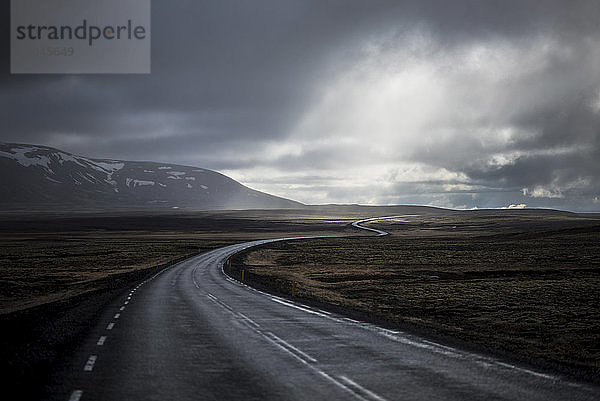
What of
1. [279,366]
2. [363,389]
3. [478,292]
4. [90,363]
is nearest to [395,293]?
[478,292]

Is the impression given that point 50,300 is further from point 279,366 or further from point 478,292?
point 478,292

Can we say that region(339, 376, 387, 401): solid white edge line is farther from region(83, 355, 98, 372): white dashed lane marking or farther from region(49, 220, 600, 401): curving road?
region(83, 355, 98, 372): white dashed lane marking

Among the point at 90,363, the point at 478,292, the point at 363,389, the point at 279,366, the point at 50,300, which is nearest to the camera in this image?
the point at 363,389

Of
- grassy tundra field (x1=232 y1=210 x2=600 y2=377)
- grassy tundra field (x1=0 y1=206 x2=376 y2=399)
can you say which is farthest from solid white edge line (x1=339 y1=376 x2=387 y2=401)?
grassy tundra field (x1=0 y1=206 x2=376 y2=399)

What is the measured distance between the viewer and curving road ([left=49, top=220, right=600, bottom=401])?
9.75 meters

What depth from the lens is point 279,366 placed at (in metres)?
11.9

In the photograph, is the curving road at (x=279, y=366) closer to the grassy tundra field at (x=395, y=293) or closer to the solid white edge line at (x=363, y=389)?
the solid white edge line at (x=363, y=389)

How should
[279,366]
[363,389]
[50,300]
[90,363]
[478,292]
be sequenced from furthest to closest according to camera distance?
[478,292], [50,300], [90,363], [279,366], [363,389]

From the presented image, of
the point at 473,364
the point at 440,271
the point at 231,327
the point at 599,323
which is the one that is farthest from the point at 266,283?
the point at 473,364

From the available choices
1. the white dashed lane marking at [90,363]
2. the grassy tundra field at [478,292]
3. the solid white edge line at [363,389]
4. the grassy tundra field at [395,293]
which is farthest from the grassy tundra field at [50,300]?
the grassy tundra field at [478,292]

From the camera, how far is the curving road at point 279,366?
9750 millimetres

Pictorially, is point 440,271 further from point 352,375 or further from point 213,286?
point 352,375

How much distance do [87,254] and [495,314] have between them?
65293 millimetres

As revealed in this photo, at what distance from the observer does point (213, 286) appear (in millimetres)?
34188
